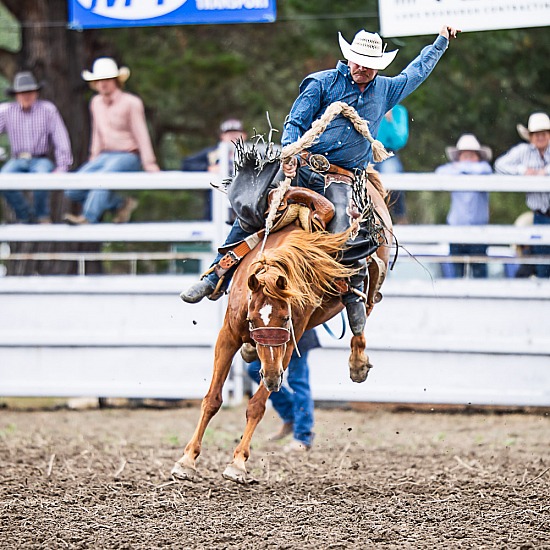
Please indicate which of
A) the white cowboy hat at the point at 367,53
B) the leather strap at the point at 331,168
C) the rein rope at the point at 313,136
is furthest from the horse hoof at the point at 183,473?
the white cowboy hat at the point at 367,53

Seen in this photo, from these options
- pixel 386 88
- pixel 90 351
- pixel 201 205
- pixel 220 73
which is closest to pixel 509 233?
pixel 386 88

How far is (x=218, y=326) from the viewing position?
9.41 metres

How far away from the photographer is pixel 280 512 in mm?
5637

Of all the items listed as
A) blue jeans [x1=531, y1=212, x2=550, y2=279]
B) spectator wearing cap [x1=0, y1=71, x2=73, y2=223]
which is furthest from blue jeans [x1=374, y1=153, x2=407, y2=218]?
spectator wearing cap [x1=0, y1=71, x2=73, y2=223]

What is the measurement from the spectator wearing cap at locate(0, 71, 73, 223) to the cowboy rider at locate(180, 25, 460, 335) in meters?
4.19

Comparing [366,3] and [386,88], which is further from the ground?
[366,3]

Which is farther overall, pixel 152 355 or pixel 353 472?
pixel 152 355

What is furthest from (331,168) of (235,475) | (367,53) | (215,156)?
(215,156)

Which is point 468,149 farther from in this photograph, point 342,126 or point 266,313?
point 266,313

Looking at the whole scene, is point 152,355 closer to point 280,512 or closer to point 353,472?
point 353,472

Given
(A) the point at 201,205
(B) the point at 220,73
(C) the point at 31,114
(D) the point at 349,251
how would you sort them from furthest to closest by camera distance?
(A) the point at 201,205 → (B) the point at 220,73 → (C) the point at 31,114 → (D) the point at 349,251

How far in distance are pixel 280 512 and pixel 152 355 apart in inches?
155

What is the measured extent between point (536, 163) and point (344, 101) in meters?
3.82

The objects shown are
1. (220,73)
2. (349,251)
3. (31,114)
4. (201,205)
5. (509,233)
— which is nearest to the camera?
(349,251)
